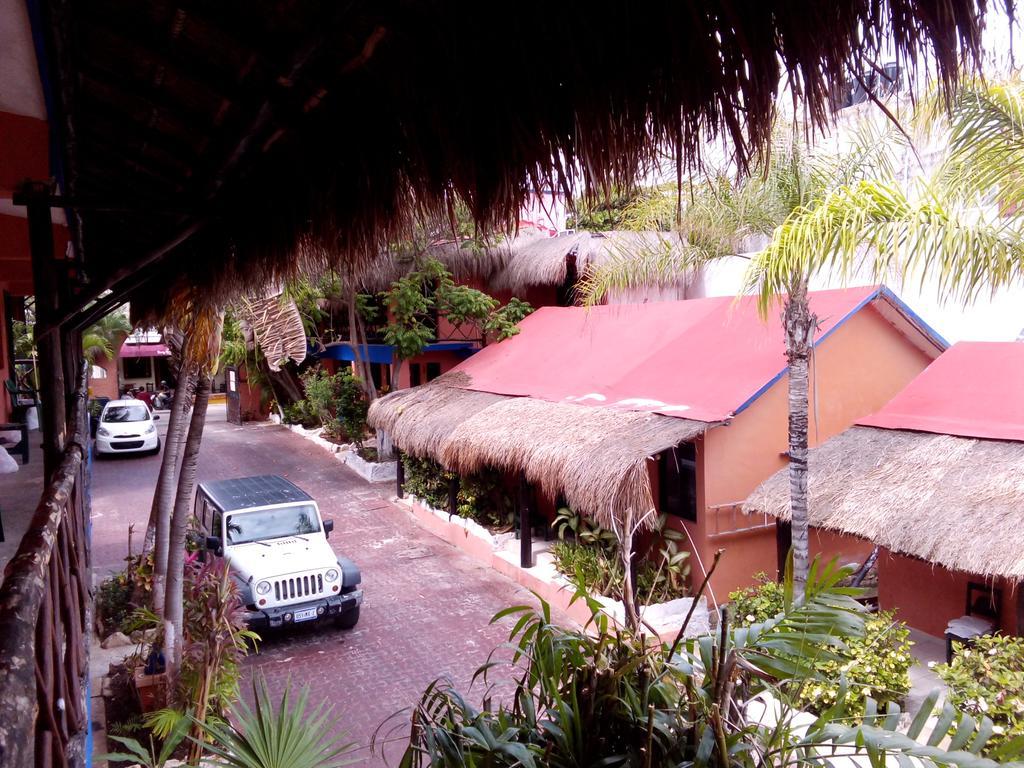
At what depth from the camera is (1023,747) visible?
98.8 inches

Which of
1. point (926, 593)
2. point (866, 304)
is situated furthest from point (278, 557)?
point (866, 304)

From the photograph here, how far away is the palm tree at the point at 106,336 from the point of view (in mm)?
24250

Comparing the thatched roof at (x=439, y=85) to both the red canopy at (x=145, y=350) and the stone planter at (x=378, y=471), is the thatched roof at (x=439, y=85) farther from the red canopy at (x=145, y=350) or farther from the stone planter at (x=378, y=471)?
the red canopy at (x=145, y=350)

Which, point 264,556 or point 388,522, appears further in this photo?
point 388,522

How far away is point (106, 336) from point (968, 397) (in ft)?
83.4

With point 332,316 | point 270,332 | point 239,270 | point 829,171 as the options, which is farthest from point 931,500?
point 332,316

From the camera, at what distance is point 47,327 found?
128 inches

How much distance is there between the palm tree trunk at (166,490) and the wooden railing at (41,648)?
15.8 feet

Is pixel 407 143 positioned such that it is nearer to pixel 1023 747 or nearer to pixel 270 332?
pixel 1023 747

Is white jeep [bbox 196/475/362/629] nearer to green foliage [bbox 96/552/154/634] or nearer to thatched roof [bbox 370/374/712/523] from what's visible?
green foliage [bbox 96/552/154/634]

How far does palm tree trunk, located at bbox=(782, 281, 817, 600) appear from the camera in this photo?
7.82 metres

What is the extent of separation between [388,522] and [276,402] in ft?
43.0

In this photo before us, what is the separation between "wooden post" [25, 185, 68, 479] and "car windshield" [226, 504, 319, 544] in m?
6.05

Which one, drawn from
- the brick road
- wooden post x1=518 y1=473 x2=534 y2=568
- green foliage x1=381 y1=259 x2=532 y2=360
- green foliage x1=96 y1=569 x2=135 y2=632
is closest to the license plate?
the brick road
